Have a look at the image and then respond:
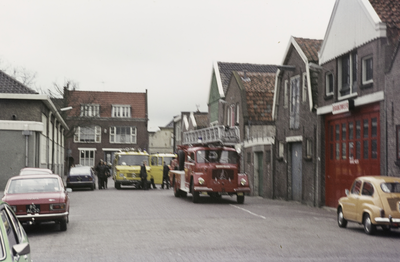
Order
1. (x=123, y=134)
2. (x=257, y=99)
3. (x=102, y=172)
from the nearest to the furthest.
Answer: (x=102, y=172)
(x=257, y=99)
(x=123, y=134)

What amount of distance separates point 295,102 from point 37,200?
16638 millimetres

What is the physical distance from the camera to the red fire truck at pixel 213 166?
24.1 m

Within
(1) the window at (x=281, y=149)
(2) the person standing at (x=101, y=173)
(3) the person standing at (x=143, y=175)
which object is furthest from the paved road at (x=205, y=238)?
(2) the person standing at (x=101, y=173)

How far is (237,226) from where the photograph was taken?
15.4 meters

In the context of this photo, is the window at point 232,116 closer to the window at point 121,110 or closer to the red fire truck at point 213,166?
the red fire truck at point 213,166

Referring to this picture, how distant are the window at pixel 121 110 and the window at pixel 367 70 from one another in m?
65.8

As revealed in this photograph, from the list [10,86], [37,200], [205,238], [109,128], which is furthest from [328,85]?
[109,128]

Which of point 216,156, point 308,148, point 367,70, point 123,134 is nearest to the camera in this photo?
point 367,70

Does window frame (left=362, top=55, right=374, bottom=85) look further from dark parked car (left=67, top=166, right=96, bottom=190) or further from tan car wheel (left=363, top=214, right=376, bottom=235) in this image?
dark parked car (left=67, top=166, right=96, bottom=190)

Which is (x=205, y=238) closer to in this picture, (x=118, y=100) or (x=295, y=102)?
(x=295, y=102)

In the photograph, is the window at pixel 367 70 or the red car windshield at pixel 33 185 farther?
the window at pixel 367 70

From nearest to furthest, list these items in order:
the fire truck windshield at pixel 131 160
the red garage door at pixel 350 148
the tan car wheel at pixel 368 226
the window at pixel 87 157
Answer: the tan car wheel at pixel 368 226
the red garage door at pixel 350 148
the fire truck windshield at pixel 131 160
the window at pixel 87 157

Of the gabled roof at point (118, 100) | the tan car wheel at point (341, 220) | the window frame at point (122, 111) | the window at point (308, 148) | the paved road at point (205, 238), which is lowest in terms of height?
the paved road at point (205, 238)

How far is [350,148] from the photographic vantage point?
71.0ft
